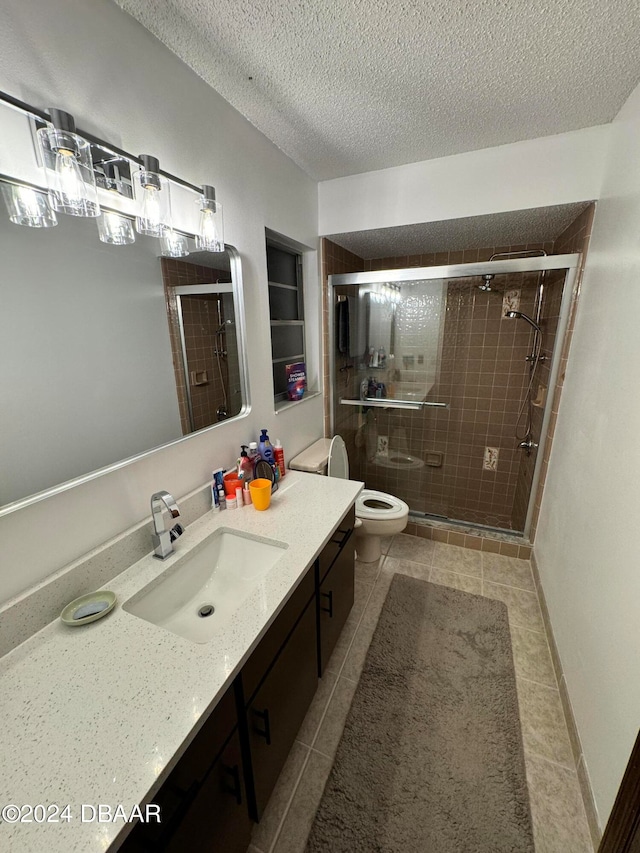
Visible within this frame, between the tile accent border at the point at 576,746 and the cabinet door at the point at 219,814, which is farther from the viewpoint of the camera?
the tile accent border at the point at 576,746

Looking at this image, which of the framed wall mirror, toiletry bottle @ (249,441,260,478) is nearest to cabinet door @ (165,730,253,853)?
the framed wall mirror

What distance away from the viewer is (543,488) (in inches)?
82.7

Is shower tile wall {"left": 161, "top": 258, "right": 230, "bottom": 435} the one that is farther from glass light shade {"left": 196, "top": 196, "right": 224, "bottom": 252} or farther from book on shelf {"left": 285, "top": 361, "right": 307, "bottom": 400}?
book on shelf {"left": 285, "top": 361, "right": 307, "bottom": 400}

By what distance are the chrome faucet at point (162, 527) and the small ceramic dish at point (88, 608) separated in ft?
0.60

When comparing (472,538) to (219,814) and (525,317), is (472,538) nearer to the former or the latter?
(525,317)

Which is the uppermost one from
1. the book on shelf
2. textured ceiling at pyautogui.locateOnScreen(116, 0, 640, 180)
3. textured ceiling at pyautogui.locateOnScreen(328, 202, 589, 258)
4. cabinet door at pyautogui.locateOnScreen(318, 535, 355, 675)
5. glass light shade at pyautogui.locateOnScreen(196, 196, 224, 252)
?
textured ceiling at pyautogui.locateOnScreen(116, 0, 640, 180)

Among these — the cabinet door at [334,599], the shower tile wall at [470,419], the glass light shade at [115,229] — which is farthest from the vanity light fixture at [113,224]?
the shower tile wall at [470,419]

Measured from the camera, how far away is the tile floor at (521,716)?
108 cm

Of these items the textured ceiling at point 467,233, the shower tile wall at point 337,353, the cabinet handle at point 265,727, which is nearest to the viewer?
the cabinet handle at point 265,727

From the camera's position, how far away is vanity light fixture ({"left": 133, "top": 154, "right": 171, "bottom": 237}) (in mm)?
1012

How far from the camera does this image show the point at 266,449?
64.7 inches

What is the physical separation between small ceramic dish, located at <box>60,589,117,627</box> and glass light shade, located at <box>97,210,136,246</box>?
105cm

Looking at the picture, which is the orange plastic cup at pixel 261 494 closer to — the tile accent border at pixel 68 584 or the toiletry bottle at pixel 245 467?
the toiletry bottle at pixel 245 467

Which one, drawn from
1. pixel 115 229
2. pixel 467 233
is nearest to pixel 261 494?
pixel 115 229
